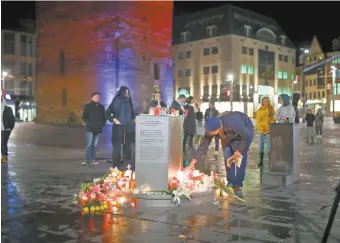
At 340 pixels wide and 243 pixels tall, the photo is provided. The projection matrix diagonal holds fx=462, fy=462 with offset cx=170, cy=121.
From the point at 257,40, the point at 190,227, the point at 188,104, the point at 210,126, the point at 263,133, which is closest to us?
the point at 190,227

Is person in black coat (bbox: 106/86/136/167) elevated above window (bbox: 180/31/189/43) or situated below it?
below

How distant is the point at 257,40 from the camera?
69.7m

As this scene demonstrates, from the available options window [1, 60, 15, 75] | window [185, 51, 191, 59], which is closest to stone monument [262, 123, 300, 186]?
window [185, 51, 191, 59]

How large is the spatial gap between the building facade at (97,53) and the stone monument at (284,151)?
34.1 metres

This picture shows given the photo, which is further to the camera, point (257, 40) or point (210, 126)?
point (257, 40)

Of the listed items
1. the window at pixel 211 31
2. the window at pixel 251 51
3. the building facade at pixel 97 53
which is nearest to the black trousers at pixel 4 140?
the building facade at pixel 97 53

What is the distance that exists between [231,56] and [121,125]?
5622cm

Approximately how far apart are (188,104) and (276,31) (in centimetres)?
6297

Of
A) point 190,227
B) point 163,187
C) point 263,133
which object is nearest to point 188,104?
point 263,133

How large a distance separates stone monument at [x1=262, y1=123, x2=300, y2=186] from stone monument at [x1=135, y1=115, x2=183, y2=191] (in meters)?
3.02

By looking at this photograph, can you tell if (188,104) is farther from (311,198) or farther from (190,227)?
(190,227)

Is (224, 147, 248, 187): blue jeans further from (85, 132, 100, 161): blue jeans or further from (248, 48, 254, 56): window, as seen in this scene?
(248, 48, 254, 56): window

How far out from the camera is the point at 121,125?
11352 millimetres

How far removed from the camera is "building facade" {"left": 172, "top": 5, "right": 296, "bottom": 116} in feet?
218
